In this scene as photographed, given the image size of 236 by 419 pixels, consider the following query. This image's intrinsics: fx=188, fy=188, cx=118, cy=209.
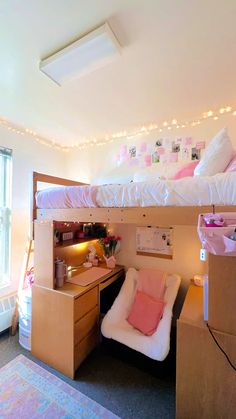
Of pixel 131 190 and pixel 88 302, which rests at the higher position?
pixel 131 190

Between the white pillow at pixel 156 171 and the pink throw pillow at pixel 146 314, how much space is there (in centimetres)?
135

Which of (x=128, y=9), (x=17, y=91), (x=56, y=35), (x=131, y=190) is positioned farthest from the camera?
(x=17, y=91)

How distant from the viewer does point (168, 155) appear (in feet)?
7.68

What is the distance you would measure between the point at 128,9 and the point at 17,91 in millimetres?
1176

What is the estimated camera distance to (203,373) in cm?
120

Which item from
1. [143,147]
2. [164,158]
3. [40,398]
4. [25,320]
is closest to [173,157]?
[164,158]

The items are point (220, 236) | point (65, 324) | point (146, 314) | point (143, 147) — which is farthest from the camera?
point (143, 147)

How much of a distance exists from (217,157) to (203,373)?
1486mm

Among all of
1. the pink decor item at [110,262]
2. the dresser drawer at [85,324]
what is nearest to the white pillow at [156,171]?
the pink decor item at [110,262]

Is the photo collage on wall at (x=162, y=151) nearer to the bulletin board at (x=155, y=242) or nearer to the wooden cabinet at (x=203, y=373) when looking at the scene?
the bulletin board at (x=155, y=242)

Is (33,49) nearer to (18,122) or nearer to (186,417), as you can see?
(18,122)

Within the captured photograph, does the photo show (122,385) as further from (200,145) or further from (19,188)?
(200,145)

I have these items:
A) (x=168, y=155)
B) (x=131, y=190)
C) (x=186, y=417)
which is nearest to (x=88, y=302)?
(x=186, y=417)

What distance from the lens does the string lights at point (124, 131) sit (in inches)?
80.9
